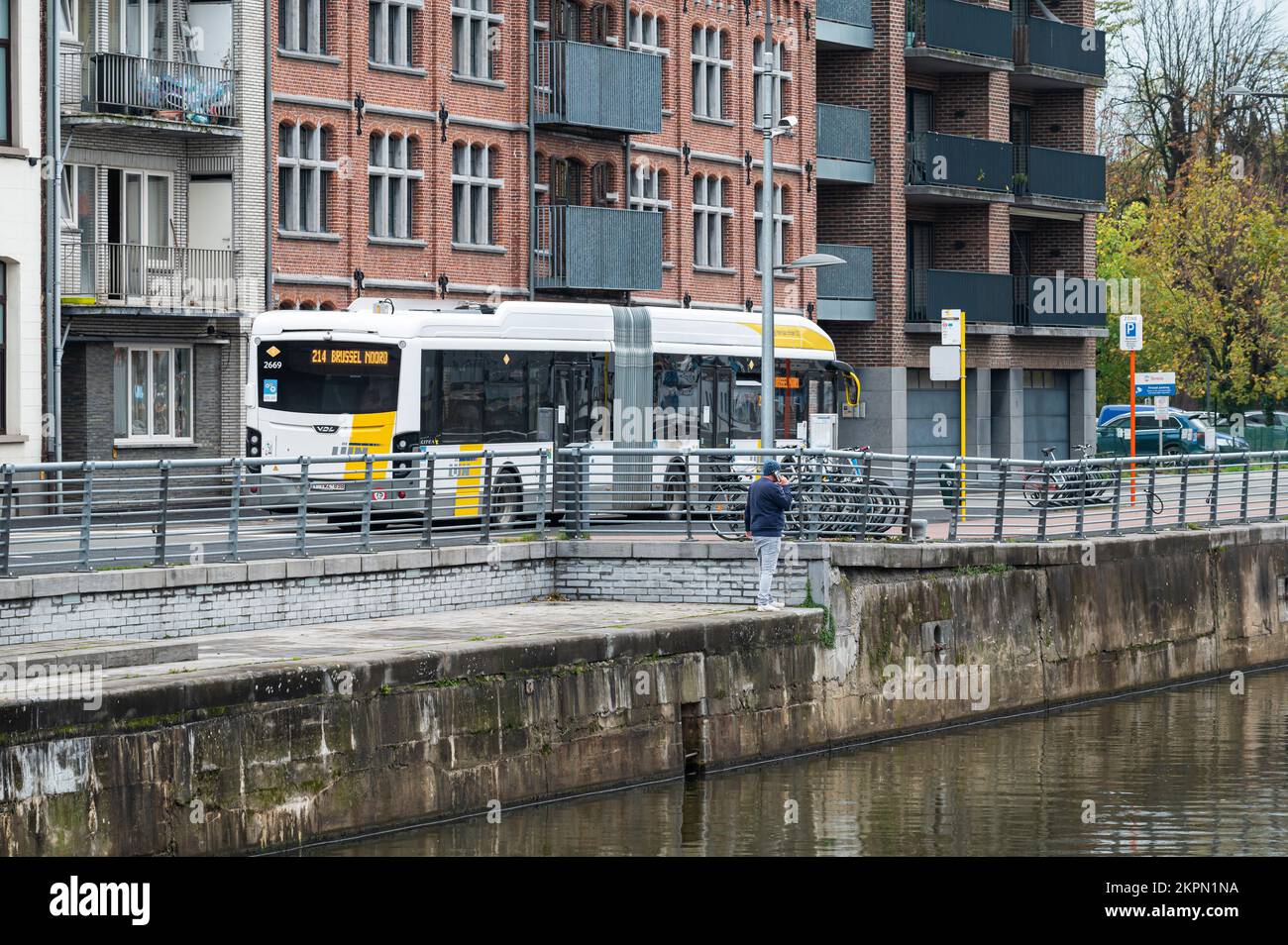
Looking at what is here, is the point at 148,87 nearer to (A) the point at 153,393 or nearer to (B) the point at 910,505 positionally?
(A) the point at 153,393

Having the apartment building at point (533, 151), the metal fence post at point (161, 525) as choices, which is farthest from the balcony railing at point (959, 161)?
the metal fence post at point (161, 525)

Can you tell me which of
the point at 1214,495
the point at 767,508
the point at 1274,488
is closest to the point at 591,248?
the point at 1274,488

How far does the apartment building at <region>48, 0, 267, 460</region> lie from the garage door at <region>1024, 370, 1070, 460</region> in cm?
2387

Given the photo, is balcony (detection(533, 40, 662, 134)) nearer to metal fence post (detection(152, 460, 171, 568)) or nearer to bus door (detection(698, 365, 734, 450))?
bus door (detection(698, 365, 734, 450))

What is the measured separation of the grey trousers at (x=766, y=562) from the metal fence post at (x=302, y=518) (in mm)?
4235

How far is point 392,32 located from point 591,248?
5.80 m

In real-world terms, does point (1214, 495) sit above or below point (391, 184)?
below

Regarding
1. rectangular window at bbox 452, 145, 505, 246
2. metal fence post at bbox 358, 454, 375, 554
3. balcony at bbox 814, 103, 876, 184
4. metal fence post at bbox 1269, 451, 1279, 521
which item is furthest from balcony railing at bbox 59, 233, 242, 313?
balcony at bbox 814, 103, 876, 184

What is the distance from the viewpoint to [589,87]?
44.6m

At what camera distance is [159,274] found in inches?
1495

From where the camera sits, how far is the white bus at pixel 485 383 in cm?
3014

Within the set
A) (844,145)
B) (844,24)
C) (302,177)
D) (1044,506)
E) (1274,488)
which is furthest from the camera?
(844,145)

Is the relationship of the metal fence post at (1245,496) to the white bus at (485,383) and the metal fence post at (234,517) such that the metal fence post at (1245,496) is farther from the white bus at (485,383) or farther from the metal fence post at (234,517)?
the metal fence post at (234,517)
